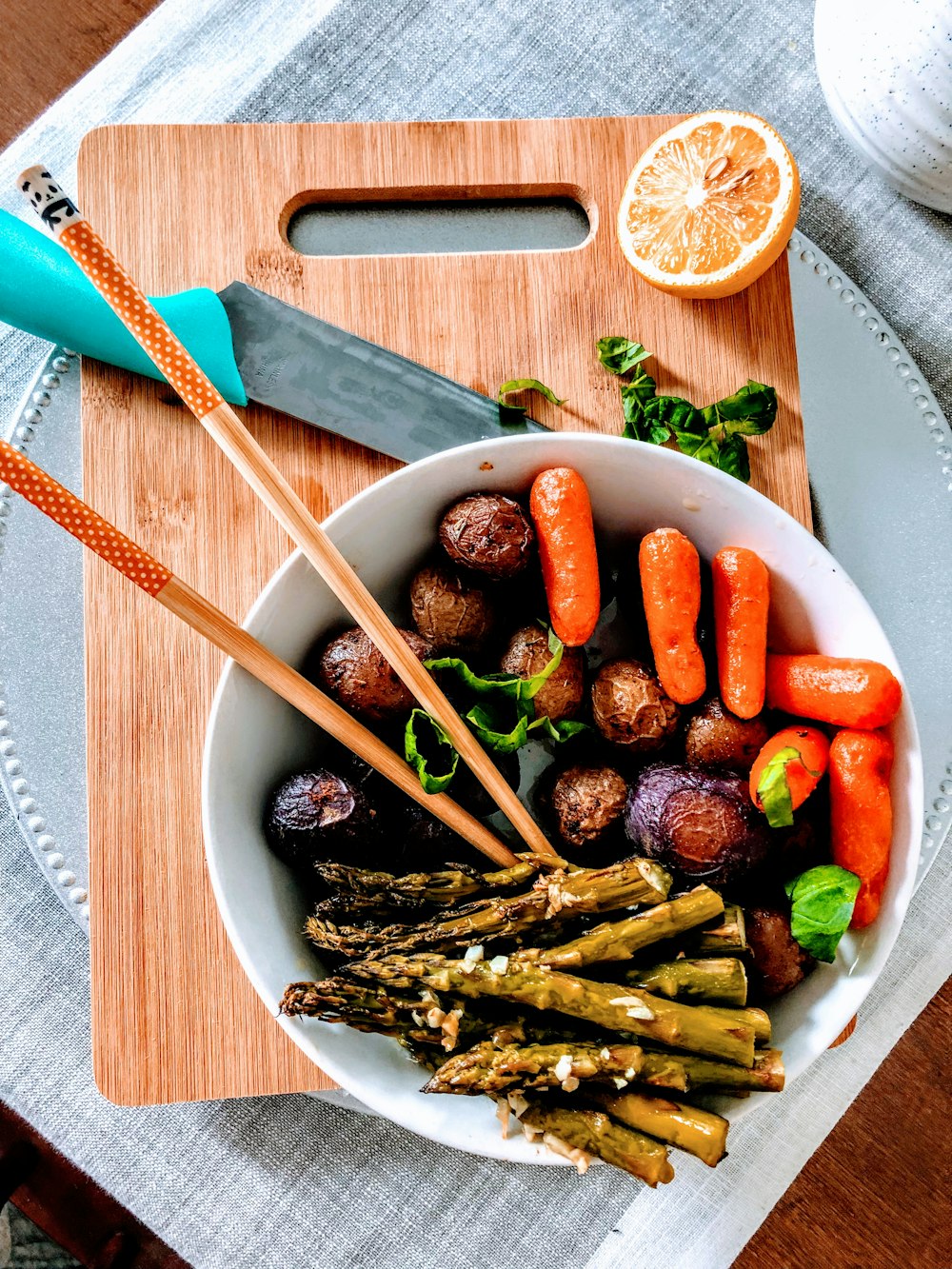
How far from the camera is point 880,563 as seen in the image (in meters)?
1.73

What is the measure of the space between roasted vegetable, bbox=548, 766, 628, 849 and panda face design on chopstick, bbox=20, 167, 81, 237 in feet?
2.96

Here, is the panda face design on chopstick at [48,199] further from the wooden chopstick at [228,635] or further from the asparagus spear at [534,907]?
the asparagus spear at [534,907]

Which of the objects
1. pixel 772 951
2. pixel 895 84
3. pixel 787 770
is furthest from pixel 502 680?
pixel 895 84

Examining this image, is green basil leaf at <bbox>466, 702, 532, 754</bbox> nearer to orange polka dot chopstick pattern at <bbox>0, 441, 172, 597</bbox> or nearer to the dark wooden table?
orange polka dot chopstick pattern at <bbox>0, 441, 172, 597</bbox>

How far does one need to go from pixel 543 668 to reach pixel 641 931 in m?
0.36

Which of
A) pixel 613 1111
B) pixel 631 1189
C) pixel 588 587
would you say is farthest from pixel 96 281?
pixel 631 1189

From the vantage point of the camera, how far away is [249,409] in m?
1.59

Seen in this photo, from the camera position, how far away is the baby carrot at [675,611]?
144 cm

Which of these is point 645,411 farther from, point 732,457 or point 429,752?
point 429,752

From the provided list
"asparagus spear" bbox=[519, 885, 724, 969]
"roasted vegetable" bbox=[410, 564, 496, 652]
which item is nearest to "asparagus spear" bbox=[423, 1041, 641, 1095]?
"asparagus spear" bbox=[519, 885, 724, 969]

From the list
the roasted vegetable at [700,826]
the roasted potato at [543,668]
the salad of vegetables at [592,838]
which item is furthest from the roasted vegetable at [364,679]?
the roasted vegetable at [700,826]

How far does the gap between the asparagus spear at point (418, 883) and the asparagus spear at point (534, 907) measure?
1.2 inches

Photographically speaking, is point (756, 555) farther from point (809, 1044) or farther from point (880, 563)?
point (809, 1044)

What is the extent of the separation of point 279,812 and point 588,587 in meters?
0.51
